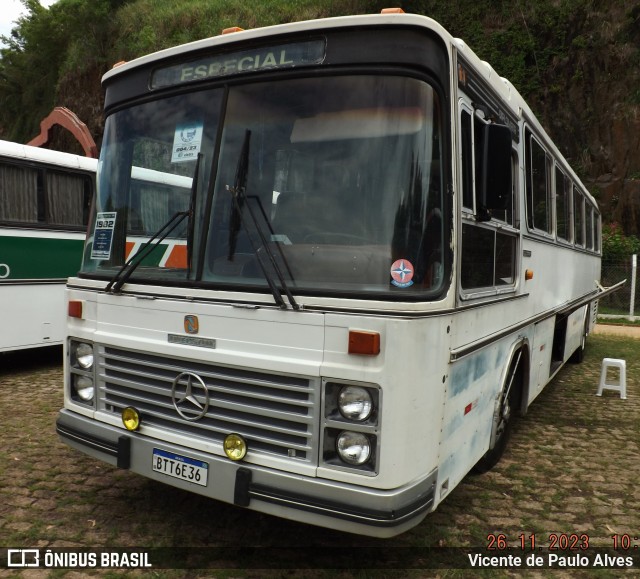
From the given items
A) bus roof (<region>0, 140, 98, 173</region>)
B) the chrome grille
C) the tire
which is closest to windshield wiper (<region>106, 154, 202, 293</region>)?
the chrome grille

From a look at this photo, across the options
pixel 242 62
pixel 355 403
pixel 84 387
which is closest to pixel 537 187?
pixel 242 62

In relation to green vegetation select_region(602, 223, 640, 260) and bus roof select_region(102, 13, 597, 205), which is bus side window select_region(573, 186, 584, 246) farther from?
green vegetation select_region(602, 223, 640, 260)

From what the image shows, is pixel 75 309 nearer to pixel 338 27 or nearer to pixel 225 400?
pixel 225 400

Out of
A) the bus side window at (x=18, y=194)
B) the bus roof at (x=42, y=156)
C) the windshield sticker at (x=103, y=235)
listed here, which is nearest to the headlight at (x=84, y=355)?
the windshield sticker at (x=103, y=235)

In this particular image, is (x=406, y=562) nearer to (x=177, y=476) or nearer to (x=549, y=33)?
(x=177, y=476)

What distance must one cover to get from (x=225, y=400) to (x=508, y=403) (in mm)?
2821

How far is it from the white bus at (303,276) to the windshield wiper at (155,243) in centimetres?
1

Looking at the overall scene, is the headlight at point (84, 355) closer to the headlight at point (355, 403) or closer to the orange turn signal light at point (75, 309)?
the orange turn signal light at point (75, 309)

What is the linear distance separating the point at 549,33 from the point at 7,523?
24214 millimetres

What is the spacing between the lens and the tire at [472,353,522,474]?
495 cm

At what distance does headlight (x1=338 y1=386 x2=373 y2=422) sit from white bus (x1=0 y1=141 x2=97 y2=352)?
6215 mm

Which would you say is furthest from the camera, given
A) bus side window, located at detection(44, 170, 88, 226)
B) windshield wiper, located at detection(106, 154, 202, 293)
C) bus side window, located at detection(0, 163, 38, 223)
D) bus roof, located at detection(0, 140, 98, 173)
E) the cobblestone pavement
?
bus side window, located at detection(44, 170, 88, 226)

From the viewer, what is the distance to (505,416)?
5.09 meters

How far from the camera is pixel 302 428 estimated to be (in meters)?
3.12
